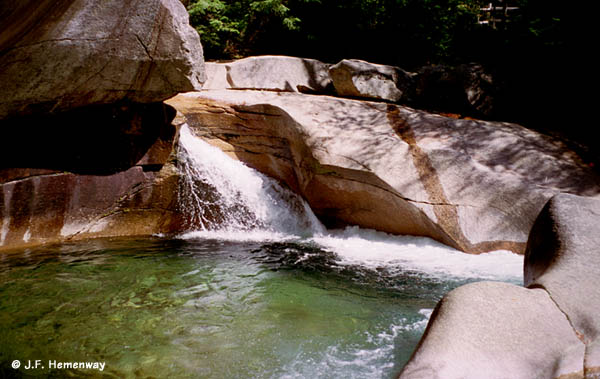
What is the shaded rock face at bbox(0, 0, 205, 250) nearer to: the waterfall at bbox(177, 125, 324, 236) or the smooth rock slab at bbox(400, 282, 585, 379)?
the waterfall at bbox(177, 125, 324, 236)

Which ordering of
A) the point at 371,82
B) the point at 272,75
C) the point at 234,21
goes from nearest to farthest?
1. the point at 371,82
2. the point at 272,75
3. the point at 234,21

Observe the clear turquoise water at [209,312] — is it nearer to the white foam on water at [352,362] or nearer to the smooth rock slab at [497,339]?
the white foam on water at [352,362]

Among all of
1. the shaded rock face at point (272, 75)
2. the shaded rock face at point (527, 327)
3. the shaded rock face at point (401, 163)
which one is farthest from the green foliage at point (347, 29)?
the shaded rock face at point (527, 327)

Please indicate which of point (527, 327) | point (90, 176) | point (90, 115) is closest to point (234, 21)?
point (90, 115)

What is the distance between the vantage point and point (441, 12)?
11820 millimetres

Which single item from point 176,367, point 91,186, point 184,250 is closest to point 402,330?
point 176,367

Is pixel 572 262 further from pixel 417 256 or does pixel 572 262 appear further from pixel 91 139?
pixel 91 139

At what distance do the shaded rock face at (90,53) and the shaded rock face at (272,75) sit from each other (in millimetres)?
3619

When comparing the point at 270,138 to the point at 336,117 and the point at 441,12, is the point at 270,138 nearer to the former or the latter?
the point at 336,117

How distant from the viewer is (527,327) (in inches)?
97.3

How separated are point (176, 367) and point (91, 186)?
14.0 feet

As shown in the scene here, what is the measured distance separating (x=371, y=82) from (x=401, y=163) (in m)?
3.21

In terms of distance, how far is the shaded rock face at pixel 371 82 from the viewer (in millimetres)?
8859

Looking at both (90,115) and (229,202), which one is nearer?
(90,115)
